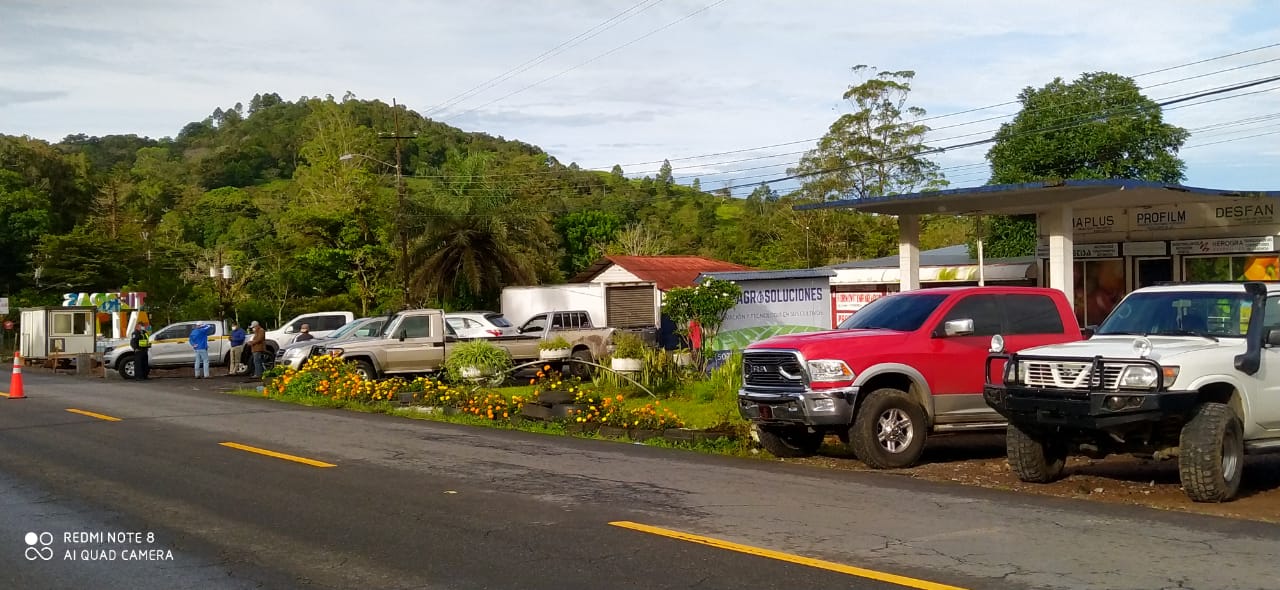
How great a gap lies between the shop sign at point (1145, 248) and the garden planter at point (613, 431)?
1549 centimetres

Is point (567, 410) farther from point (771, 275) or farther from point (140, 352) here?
point (140, 352)

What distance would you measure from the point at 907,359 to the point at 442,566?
22.0ft

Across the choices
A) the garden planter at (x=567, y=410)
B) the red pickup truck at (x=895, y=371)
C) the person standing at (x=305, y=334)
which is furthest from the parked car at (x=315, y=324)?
the red pickup truck at (x=895, y=371)

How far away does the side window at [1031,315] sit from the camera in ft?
43.2

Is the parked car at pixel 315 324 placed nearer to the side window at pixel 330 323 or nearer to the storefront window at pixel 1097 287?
the side window at pixel 330 323

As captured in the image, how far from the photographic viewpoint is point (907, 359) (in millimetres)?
12391

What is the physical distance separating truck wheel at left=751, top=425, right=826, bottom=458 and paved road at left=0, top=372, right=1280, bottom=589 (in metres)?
0.62

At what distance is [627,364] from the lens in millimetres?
19500

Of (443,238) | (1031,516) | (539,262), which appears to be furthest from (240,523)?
(539,262)

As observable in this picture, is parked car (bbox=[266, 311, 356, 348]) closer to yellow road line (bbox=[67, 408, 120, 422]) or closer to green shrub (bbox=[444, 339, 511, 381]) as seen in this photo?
green shrub (bbox=[444, 339, 511, 381])

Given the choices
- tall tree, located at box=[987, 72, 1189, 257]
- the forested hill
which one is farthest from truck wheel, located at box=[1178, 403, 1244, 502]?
the forested hill

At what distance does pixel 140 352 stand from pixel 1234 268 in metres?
28.8

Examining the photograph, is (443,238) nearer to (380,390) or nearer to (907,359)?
(380,390)

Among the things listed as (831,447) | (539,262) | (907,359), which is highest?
(539,262)
